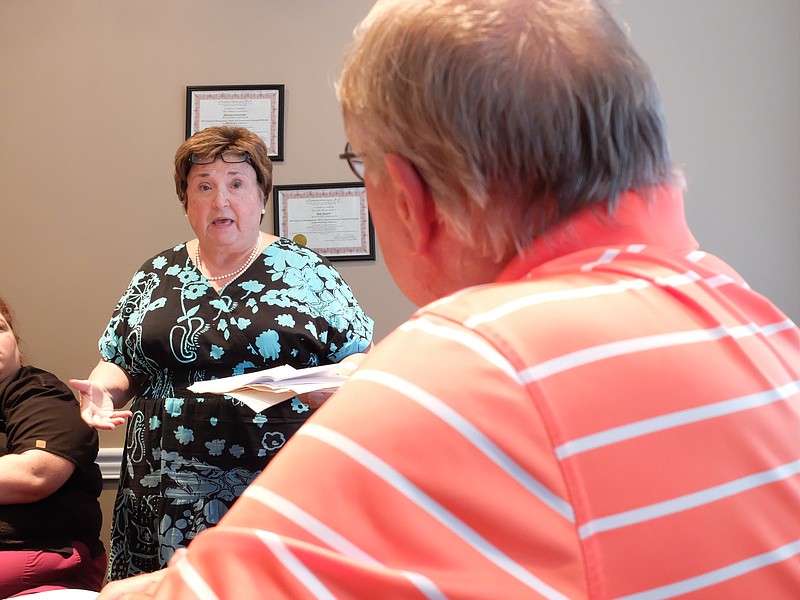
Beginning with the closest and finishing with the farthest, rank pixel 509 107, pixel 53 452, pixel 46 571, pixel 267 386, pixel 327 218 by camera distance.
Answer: pixel 509 107, pixel 267 386, pixel 46 571, pixel 53 452, pixel 327 218

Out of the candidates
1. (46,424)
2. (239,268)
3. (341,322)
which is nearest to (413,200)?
(341,322)

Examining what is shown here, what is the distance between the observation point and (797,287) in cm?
333

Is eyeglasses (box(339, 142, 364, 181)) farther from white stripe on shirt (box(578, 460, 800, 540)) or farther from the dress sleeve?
the dress sleeve

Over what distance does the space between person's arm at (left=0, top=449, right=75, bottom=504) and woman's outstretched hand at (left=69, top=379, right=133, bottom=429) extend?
0.49 ft

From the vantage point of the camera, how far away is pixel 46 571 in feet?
7.55

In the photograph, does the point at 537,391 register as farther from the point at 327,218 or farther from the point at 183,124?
the point at 183,124

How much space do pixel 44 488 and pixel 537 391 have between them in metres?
2.18

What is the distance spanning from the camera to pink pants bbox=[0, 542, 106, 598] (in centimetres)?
223

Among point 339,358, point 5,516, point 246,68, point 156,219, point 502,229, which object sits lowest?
point 5,516

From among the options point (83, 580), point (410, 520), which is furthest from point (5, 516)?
point (410, 520)

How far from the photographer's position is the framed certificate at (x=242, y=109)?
3400mm

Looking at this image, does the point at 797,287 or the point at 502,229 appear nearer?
the point at 502,229

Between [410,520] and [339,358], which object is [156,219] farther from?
[410,520]

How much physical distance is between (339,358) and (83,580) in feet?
3.19
